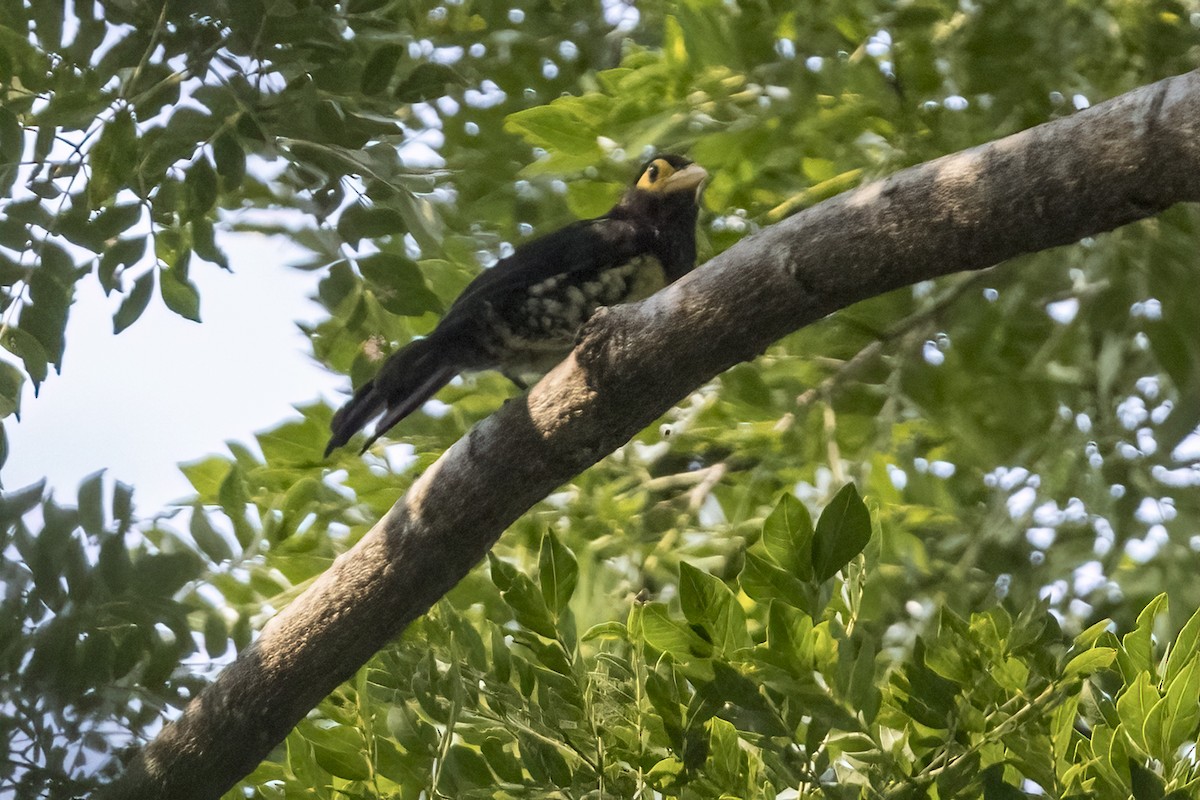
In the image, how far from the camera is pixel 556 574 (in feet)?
5.42

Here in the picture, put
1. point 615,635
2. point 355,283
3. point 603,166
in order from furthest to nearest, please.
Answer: point 603,166, point 355,283, point 615,635

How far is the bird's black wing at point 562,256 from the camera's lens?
258 cm

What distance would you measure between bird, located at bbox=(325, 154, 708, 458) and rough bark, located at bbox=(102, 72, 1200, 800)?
60 cm

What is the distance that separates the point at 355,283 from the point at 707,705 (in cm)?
106

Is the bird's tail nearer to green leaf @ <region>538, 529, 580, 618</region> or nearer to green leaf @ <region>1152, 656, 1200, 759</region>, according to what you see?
green leaf @ <region>538, 529, 580, 618</region>

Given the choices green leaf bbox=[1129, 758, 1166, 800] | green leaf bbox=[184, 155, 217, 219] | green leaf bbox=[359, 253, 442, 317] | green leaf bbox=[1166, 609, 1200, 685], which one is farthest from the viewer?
green leaf bbox=[359, 253, 442, 317]

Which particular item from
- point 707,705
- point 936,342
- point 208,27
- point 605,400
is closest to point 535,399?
point 605,400

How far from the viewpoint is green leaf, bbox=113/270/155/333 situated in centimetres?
203

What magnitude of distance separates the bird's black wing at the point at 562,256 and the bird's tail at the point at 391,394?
13 cm

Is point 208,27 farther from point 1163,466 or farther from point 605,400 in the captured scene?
point 1163,466

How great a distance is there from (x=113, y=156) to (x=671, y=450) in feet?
5.26

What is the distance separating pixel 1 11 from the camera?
2.03 m

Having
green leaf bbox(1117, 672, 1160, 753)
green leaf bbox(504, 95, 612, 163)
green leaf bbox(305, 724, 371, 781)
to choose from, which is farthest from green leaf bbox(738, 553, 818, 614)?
green leaf bbox(504, 95, 612, 163)

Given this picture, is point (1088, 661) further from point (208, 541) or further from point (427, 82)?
point (208, 541)
